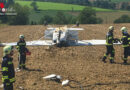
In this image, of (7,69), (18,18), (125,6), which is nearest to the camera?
(7,69)

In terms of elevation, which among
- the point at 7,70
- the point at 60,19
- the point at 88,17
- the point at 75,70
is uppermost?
the point at 7,70

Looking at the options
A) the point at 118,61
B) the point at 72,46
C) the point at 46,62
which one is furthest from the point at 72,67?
the point at 72,46

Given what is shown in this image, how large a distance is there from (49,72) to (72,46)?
6.13 m

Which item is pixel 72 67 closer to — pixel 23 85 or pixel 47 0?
pixel 23 85

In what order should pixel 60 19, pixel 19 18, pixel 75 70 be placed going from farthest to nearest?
pixel 60 19 → pixel 19 18 → pixel 75 70

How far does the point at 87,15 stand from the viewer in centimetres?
5122

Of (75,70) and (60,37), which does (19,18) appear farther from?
(75,70)

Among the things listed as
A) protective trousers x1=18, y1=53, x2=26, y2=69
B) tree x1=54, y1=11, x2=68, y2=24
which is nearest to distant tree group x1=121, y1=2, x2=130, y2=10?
tree x1=54, y1=11, x2=68, y2=24

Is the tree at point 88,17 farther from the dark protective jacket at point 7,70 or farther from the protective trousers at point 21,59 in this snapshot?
the dark protective jacket at point 7,70

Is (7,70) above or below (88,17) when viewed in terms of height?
above

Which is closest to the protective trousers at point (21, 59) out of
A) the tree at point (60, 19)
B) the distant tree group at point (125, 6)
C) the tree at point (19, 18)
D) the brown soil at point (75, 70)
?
the brown soil at point (75, 70)

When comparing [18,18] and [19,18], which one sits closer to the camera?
[18,18]

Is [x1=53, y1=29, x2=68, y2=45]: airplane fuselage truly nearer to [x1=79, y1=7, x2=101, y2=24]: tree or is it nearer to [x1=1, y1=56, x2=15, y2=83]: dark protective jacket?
[x1=1, y1=56, x2=15, y2=83]: dark protective jacket

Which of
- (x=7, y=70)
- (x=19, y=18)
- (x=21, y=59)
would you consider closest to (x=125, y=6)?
(x=19, y=18)
